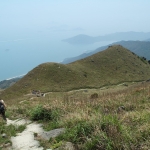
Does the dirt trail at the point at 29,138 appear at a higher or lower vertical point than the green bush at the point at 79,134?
lower

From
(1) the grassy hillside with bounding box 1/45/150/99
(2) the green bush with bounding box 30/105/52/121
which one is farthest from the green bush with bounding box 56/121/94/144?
(1) the grassy hillside with bounding box 1/45/150/99

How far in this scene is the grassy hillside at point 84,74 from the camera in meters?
59.2

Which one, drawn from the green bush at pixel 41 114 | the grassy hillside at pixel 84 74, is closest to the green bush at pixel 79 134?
the green bush at pixel 41 114

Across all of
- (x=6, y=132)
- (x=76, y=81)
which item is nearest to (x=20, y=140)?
(x=6, y=132)

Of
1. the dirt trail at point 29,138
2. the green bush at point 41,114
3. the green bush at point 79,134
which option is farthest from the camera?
the green bush at point 41,114

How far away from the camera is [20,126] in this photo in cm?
1182

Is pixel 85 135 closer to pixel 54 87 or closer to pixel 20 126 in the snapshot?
pixel 20 126

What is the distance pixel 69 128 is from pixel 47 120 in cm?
361

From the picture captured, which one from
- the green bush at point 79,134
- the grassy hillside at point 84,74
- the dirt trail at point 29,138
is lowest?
the grassy hillside at point 84,74

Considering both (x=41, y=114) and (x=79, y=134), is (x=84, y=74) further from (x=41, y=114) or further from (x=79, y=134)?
(x=79, y=134)

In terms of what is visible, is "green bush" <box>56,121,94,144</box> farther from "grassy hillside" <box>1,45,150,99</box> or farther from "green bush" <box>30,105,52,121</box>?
"grassy hillside" <box>1,45,150,99</box>

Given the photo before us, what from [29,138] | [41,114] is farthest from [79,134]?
[41,114]

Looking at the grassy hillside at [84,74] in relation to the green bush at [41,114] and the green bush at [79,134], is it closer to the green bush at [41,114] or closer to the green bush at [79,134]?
the green bush at [41,114]

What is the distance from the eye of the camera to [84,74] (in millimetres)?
69250
